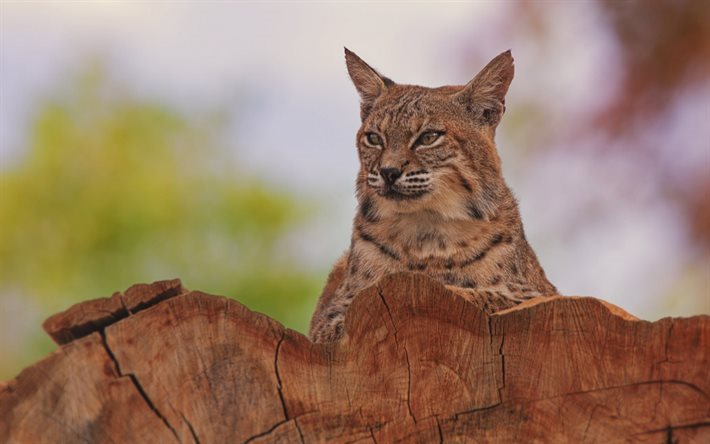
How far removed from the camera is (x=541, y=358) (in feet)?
13.1

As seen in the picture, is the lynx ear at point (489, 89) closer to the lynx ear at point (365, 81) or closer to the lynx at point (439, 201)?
the lynx at point (439, 201)

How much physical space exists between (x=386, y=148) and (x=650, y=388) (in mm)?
2174

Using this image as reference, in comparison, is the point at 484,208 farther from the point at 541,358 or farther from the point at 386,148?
the point at 541,358

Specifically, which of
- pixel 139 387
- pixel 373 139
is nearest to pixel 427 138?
pixel 373 139

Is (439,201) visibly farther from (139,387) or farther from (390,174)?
(139,387)

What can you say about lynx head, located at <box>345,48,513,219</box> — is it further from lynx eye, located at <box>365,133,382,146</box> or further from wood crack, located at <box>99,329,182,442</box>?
wood crack, located at <box>99,329,182,442</box>

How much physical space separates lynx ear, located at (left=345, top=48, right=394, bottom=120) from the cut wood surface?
7.43ft

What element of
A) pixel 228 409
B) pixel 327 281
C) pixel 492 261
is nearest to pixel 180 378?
pixel 228 409

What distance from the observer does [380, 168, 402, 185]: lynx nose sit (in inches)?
210

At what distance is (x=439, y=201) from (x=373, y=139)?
1.90ft

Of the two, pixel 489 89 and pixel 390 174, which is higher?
pixel 489 89

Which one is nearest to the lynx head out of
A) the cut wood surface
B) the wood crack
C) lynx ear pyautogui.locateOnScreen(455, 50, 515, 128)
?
lynx ear pyautogui.locateOnScreen(455, 50, 515, 128)

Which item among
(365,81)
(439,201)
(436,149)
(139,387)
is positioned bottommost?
(139,387)

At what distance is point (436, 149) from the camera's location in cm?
553
